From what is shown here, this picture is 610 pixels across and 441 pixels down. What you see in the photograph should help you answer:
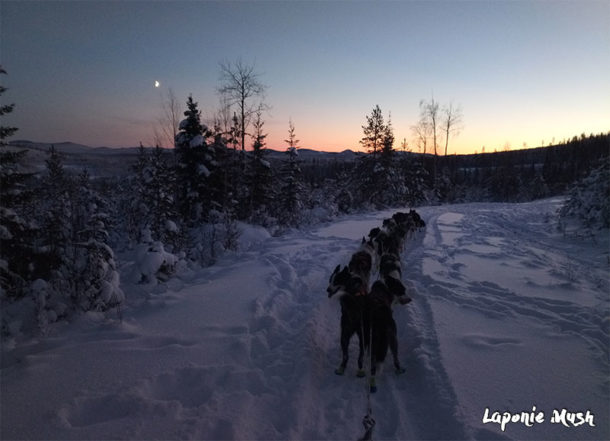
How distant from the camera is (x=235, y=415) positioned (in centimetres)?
280

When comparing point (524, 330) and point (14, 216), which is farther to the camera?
point (14, 216)

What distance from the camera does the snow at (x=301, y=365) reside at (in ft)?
8.80

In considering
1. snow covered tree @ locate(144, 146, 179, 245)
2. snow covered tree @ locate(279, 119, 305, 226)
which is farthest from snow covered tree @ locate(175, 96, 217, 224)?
snow covered tree @ locate(279, 119, 305, 226)

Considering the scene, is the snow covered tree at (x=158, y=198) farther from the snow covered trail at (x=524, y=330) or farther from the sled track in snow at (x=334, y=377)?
the snow covered trail at (x=524, y=330)

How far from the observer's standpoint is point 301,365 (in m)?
3.65

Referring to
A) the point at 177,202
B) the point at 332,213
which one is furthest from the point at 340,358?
the point at 332,213

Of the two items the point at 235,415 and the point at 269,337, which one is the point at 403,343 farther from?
the point at 235,415

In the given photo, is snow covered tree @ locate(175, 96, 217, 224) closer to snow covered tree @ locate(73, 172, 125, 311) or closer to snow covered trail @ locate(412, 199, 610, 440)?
snow covered tree @ locate(73, 172, 125, 311)

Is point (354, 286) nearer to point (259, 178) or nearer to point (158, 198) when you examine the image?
point (158, 198)

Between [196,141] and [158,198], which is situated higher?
[196,141]

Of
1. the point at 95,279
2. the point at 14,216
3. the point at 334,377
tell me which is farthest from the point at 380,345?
the point at 14,216

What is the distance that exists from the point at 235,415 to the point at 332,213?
17.7 metres

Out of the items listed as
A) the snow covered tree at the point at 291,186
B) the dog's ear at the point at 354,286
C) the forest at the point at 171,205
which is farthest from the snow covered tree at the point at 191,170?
the dog's ear at the point at 354,286

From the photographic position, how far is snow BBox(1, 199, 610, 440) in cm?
268
